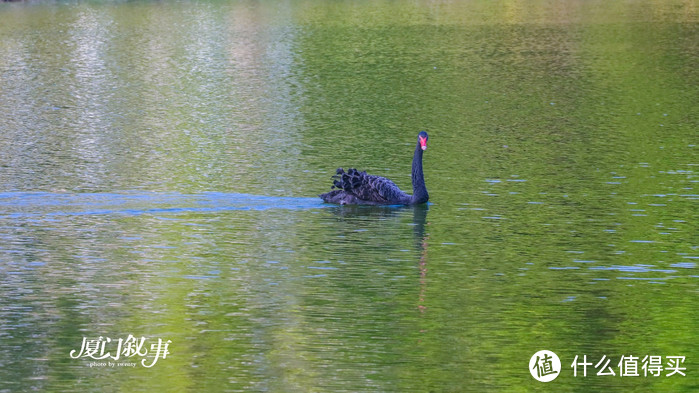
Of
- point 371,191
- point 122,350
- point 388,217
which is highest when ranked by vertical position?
point 122,350

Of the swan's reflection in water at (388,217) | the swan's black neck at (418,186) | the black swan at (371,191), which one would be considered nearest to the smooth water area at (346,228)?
the swan's reflection in water at (388,217)

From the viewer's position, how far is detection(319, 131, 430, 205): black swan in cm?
2116

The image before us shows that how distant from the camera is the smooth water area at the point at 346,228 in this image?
507 inches

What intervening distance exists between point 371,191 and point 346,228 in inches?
71.7

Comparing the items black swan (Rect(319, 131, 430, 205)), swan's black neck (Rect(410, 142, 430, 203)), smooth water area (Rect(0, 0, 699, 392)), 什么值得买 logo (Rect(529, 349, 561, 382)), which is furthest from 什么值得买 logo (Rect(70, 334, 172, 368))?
swan's black neck (Rect(410, 142, 430, 203))

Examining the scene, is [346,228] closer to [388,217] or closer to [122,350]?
[388,217]

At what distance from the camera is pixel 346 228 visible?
1952 cm

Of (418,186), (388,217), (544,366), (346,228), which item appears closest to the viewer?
(544,366)

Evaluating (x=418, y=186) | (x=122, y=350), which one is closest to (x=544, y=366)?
(x=122, y=350)

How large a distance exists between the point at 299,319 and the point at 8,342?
303cm

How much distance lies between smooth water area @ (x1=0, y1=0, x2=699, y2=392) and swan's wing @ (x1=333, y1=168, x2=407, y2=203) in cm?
25

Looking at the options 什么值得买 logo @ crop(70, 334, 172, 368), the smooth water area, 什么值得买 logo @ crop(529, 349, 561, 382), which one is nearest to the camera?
什么值得买 logo @ crop(529, 349, 561, 382)

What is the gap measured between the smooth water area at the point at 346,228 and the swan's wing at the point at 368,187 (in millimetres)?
251

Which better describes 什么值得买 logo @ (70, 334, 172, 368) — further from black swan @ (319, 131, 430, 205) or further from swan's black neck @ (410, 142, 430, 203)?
swan's black neck @ (410, 142, 430, 203)
